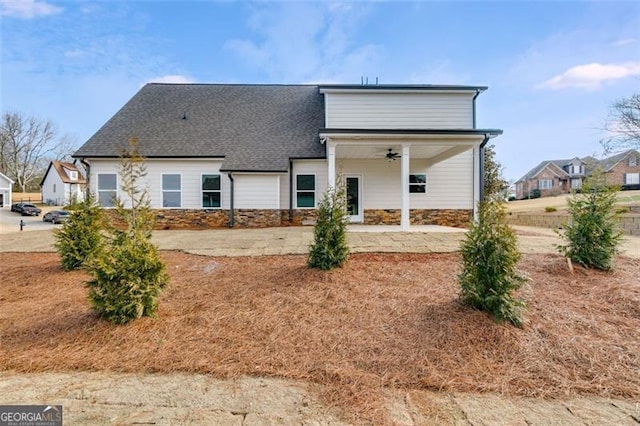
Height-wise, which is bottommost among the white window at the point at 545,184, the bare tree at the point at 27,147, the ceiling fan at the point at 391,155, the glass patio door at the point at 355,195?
the glass patio door at the point at 355,195

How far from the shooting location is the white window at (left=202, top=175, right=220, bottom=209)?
13.8m

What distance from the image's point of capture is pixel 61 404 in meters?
2.44

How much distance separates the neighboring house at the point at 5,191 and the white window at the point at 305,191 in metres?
45.5

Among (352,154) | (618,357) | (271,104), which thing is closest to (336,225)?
(618,357)

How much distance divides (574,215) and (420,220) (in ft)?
26.9

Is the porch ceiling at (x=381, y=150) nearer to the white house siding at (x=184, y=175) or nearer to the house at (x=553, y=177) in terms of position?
the white house siding at (x=184, y=175)

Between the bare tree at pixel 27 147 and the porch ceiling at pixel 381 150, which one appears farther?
the bare tree at pixel 27 147

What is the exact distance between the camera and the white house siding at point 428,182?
45.3ft

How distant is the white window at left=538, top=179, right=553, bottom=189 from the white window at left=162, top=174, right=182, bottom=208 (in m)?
55.7

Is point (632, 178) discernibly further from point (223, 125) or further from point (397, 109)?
point (223, 125)

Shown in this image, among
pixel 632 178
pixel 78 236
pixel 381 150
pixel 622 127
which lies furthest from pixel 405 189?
pixel 632 178

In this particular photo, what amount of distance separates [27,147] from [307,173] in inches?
2188

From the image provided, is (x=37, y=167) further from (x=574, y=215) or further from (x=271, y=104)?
(x=574, y=215)

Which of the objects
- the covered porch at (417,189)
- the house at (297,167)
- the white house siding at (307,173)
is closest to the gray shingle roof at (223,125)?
the house at (297,167)
